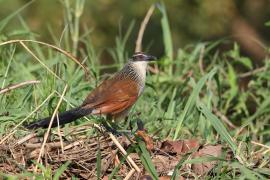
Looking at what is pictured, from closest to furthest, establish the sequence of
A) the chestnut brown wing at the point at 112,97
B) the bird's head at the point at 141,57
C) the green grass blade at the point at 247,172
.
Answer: the green grass blade at the point at 247,172
the chestnut brown wing at the point at 112,97
the bird's head at the point at 141,57

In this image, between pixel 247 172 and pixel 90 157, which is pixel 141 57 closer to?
pixel 90 157

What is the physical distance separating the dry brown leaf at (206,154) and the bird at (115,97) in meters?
0.72

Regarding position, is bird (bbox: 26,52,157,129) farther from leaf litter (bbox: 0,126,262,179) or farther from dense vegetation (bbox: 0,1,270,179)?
leaf litter (bbox: 0,126,262,179)

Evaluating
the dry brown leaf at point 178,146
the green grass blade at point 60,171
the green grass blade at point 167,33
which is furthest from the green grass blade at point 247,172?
the green grass blade at point 167,33

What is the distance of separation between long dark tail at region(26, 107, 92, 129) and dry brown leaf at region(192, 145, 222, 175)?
0.71m

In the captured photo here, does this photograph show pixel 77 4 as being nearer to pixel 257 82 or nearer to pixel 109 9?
pixel 257 82

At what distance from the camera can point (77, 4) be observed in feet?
21.8

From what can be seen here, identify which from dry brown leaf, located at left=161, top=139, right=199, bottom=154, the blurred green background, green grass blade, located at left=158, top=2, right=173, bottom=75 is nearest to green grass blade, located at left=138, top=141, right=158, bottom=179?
dry brown leaf, located at left=161, top=139, right=199, bottom=154

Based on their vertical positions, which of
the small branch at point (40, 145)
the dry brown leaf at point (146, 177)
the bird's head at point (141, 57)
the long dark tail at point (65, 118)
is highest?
the bird's head at point (141, 57)

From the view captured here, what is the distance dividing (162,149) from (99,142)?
0.44 m

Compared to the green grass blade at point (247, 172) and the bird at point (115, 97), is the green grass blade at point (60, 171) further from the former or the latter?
the green grass blade at point (247, 172)

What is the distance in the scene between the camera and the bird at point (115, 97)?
467 centimetres

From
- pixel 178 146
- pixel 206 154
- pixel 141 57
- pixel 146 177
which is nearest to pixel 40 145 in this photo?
pixel 146 177

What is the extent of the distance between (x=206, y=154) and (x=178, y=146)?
0.16 metres
